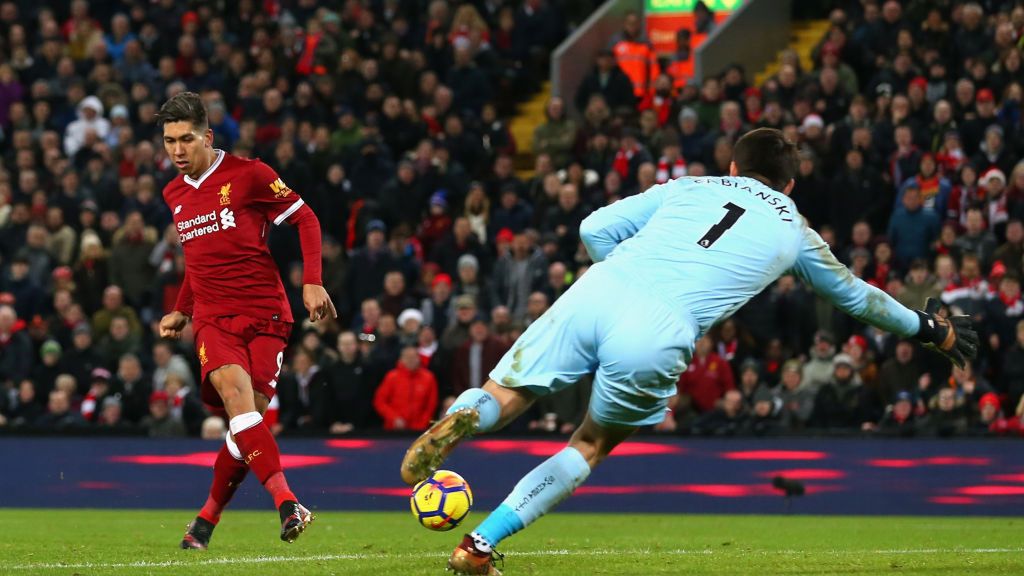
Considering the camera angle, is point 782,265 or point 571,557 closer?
point 782,265

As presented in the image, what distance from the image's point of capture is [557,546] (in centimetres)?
980

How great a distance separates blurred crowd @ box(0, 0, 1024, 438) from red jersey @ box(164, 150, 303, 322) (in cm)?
735

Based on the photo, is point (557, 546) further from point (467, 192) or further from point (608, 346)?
point (467, 192)

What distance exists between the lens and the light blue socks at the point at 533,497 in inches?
284

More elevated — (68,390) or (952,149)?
(952,149)

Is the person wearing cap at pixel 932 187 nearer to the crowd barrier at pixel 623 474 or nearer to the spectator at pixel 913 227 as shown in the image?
the spectator at pixel 913 227

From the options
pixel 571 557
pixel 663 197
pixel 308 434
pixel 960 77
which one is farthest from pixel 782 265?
pixel 960 77

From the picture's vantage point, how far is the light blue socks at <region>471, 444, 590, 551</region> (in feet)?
23.7

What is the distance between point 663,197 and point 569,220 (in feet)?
40.8

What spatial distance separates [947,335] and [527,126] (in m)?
17.5

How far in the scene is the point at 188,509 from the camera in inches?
635

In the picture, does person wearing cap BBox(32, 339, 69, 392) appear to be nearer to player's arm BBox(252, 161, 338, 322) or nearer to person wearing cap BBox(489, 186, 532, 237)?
person wearing cap BBox(489, 186, 532, 237)

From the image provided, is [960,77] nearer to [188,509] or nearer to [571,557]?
[188,509]

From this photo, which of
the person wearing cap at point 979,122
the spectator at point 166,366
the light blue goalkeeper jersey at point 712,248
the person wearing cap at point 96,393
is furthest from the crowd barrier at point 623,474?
the light blue goalkeeper jersey at point 712,248
